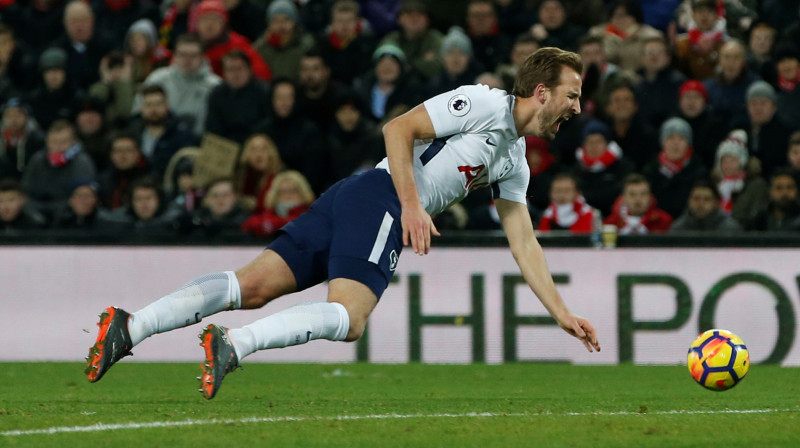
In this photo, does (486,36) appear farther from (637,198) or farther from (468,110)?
(468,110)

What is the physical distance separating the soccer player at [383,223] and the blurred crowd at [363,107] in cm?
493

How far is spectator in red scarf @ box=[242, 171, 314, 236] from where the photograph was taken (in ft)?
37.8

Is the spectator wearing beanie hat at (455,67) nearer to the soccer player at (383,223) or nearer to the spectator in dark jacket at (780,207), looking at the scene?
the spectator in dark jacket at (780,207)

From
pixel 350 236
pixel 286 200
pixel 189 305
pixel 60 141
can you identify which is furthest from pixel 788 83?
pixel 189 305

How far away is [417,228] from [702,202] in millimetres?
6122

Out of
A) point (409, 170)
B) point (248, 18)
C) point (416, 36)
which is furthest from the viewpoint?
point (248, 18)

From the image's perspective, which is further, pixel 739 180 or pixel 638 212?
pixel 739 180

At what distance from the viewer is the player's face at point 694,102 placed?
40.9 ft

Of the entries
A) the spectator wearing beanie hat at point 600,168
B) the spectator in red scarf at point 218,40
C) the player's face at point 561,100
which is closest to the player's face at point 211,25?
the spectator in red scarf at point 218,40

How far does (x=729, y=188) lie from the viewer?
11867mm

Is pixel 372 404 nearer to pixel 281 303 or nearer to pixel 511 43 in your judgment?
pixel 281 303

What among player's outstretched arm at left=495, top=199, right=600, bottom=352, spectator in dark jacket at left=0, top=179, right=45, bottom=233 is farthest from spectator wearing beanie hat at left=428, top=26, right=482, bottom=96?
player's outstretched arm at left=495, top=199, right=600, bottom=352

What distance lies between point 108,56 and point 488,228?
5064 mm

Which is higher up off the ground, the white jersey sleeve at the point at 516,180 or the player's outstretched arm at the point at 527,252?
the white jersey sleeve at the point at 516,180
